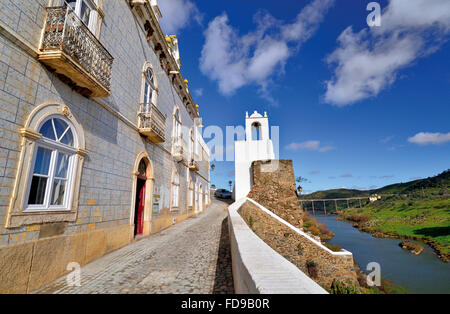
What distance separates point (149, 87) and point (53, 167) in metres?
6.14

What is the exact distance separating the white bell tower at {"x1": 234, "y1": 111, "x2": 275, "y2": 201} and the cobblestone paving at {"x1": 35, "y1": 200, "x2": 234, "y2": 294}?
12.7m

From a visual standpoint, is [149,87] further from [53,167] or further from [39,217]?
[39,217]

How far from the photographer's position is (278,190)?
16391mm

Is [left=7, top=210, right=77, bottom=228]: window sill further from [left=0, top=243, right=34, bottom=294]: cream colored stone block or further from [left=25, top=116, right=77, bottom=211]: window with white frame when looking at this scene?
[left=0, top=243, right=34, bottom=294]: cream colored stone block

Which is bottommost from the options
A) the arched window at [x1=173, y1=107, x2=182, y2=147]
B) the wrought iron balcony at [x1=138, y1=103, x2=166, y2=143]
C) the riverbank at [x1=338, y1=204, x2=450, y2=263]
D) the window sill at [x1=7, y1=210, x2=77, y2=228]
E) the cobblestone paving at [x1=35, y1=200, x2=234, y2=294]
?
the riverbank at [x1=338, y1=204, x2=450, y2=263]

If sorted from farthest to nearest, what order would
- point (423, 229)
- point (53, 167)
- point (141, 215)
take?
point (423, 229) < point (141, 215) < point (53, 167)

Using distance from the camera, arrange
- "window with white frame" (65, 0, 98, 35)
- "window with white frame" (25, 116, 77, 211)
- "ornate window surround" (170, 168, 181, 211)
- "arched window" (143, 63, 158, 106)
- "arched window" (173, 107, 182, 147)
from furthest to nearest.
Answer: "arched window" (173, 107, 182, 147) < "ornate window surround" (170, 168, 181, 211) < "arched window" (143, 63, 158, 106) < "window with white frame" (65, 0, 98, 35) < "window with white frame" (25, 116, 77, 211)

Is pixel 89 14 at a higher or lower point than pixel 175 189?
higher

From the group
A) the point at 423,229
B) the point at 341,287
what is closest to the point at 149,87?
the point at 341,287

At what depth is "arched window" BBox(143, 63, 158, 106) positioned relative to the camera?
8.98 meters

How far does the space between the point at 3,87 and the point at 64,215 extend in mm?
2659

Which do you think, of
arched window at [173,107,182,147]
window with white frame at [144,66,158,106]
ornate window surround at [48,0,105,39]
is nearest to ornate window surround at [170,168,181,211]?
arched window at [173,107,182,147]
